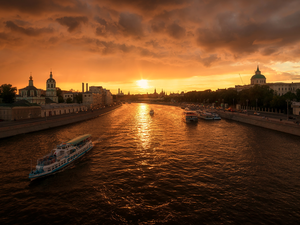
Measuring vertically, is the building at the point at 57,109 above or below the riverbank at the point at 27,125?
above

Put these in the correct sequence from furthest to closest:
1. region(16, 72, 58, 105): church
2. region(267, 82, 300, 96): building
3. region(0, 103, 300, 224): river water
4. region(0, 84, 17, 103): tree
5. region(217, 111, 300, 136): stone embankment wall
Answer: region(267, 82, 300, 96): building < region(16, 72, 58, 105): church < region(0, 84, 17, 103): tree < region(217, 111, 300, 136): stone embankment wall < region(0, 103, 300, 224): river water

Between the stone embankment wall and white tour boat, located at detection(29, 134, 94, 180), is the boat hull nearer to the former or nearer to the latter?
white tour boat, located at detection(29, 134, 94, 180)

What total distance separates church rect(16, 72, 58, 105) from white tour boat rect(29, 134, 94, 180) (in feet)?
287

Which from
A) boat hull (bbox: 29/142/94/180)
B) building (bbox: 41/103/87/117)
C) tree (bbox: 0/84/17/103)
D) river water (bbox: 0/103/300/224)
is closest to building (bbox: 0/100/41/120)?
building (bbox: 41/103/87/117)

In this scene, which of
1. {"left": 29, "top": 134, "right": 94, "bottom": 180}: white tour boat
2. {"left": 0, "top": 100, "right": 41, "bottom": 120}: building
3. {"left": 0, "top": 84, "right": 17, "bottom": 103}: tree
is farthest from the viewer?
{"left": 0, "top": 84, "right": 17, "bottom": 103}: tree

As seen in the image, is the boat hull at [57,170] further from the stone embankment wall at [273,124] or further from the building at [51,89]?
the building at [51,89]

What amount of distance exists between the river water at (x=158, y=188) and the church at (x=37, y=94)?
259 feet

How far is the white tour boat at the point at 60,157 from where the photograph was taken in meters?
25.4

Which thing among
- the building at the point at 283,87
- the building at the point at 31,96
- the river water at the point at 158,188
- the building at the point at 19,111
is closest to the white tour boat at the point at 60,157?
the river water at the point at 158,188

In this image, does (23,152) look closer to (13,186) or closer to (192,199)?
(13,186)

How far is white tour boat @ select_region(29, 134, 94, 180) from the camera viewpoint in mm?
25441

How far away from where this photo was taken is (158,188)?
2245 centimetres

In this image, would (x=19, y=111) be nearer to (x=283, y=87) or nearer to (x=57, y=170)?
(x=57, y=170)

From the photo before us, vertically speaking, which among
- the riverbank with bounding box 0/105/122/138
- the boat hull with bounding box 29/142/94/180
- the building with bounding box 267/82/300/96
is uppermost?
the building with bounding box 267/82/300/96
